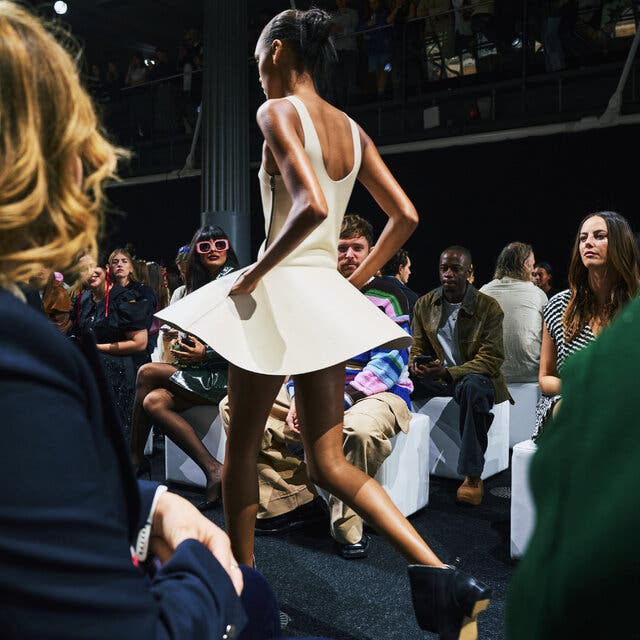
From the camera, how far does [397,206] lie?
2043mm

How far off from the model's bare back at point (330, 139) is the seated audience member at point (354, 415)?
3.88 feet

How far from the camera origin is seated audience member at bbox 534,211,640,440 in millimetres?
2574

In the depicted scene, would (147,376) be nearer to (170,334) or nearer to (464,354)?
(170,334)

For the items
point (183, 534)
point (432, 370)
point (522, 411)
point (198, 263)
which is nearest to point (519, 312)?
point (522, 411)

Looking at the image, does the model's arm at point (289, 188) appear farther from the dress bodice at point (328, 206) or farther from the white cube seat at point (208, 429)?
the white cube seat at point (208, 429)

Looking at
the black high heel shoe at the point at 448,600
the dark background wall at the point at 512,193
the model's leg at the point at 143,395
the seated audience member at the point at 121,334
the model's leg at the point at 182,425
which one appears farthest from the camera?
the dark background wall at the point at 512,193

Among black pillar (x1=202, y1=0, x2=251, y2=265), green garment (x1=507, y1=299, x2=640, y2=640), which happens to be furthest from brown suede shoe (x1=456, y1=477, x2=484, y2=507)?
black pillar (x1=202, y1=0, x2=251, y2=265)

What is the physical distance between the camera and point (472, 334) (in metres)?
3.84

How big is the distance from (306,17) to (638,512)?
1817 mm

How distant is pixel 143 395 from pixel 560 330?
2.09m

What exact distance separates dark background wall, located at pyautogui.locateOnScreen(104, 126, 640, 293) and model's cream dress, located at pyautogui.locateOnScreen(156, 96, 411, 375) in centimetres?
531

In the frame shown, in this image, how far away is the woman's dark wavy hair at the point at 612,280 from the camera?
2.57 m

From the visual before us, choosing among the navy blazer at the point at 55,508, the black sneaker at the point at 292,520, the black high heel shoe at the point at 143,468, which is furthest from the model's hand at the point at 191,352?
the navy blazer at the point at 55,508

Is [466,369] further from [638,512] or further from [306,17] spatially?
[638,512]
